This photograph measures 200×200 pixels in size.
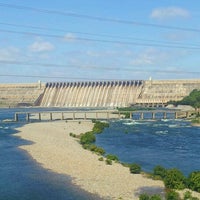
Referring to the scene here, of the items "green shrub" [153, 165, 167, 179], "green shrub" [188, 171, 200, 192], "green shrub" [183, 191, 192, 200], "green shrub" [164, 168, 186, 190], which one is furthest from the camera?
"green shrub" [153, 165, 167, 179]

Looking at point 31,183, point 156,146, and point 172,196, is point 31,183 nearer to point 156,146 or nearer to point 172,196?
point 172,196

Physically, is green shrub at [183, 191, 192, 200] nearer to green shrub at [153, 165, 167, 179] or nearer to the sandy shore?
the sandy shore

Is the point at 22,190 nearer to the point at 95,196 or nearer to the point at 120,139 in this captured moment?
the point at 95,196

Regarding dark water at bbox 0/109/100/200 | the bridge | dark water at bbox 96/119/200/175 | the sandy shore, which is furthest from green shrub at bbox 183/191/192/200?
the bridge

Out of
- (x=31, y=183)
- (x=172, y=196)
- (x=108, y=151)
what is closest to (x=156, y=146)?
(x=108, y=151)


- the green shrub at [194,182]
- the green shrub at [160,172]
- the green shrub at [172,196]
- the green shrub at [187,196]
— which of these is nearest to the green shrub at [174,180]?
the green shrub at [194,182]

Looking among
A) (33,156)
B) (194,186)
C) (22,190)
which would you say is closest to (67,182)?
(22,190)

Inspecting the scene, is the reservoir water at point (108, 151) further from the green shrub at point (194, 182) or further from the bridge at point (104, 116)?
the bridge at point (104, 116)
